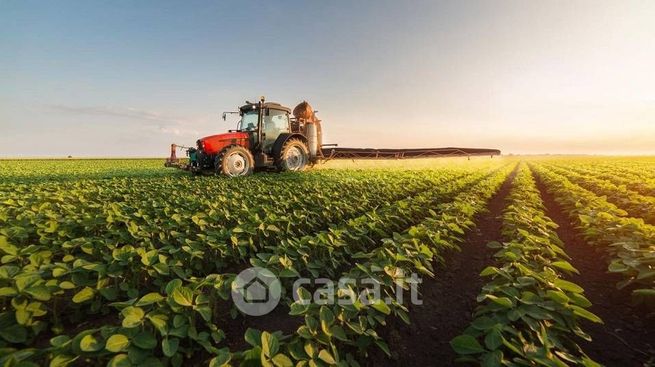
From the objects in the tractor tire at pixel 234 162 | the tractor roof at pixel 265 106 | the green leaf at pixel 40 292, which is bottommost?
the green leaf at pixel 40 292

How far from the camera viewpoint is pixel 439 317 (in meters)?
3.33

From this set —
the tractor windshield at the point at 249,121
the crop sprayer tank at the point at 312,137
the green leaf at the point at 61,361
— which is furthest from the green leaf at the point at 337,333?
the crop sprayer tank at the point at 312,137

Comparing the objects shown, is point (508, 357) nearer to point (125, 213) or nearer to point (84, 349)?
point (84, 349)

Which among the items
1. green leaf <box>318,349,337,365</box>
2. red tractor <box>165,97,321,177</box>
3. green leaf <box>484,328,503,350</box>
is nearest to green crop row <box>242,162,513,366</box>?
green leaf <box>318,349,337,365</box>

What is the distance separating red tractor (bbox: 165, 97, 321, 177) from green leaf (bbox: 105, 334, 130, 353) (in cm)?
990

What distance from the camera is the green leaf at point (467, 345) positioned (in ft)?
6.57

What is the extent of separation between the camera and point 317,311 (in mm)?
2340

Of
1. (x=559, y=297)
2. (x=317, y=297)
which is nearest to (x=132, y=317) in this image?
(x=317, y=297)

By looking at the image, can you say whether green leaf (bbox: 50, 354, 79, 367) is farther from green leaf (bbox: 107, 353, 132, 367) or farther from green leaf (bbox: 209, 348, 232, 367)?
green leaf (bbox: 209, 348, 232, 367)

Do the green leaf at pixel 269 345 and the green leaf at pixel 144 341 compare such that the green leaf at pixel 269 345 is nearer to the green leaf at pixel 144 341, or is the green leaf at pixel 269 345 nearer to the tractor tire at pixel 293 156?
the green leaf at pixel 144 341

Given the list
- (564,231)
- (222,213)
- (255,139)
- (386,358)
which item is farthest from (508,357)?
(255,139)

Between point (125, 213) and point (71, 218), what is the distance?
76cm

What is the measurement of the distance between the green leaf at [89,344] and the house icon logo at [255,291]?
0.95m

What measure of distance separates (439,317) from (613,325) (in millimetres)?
1735
